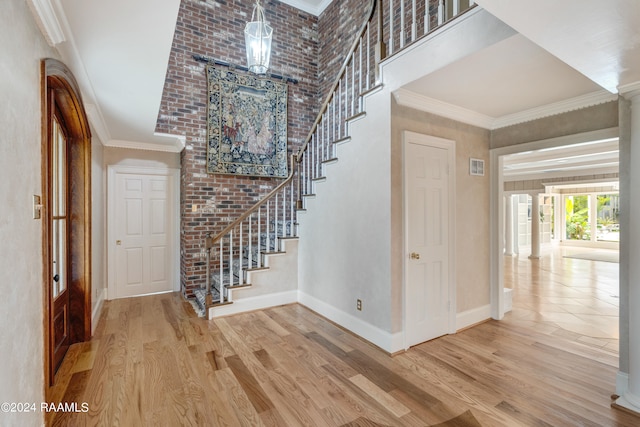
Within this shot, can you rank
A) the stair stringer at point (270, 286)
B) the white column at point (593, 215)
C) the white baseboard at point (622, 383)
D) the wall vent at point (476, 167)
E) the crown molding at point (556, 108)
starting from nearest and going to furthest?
the white baseboard at point (622, 383), the crown molding at point (556, 108), the wall vent at point (476, 167), the stair stringer at point (270, 286), the white column at point (593, 215)

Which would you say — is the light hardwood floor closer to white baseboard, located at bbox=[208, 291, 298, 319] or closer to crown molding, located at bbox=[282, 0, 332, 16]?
white baseboard, located at bbox=[208, 291, 298, 319]

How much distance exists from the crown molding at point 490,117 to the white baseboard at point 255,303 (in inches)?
118

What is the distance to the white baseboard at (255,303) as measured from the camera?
3.90m

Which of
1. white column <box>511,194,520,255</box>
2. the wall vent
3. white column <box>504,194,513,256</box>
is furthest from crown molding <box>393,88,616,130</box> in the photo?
white column <box>511,194,520,255</box>

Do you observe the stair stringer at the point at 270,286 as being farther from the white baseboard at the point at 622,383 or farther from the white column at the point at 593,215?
the white column at the point at 593,215

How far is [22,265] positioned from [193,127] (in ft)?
11.9

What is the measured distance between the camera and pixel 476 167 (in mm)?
3652

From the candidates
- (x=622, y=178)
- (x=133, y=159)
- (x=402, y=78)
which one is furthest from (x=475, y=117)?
(x=133, y=159)

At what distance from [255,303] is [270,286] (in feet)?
1.01

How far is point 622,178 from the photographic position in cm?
233

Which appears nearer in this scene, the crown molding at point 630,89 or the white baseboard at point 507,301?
the crown molding at point 630,89

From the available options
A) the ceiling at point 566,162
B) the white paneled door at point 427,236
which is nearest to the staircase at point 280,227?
the white paneled door at point 427,236

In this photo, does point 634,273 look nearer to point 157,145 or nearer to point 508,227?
point 157,145

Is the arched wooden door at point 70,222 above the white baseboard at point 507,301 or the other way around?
above
